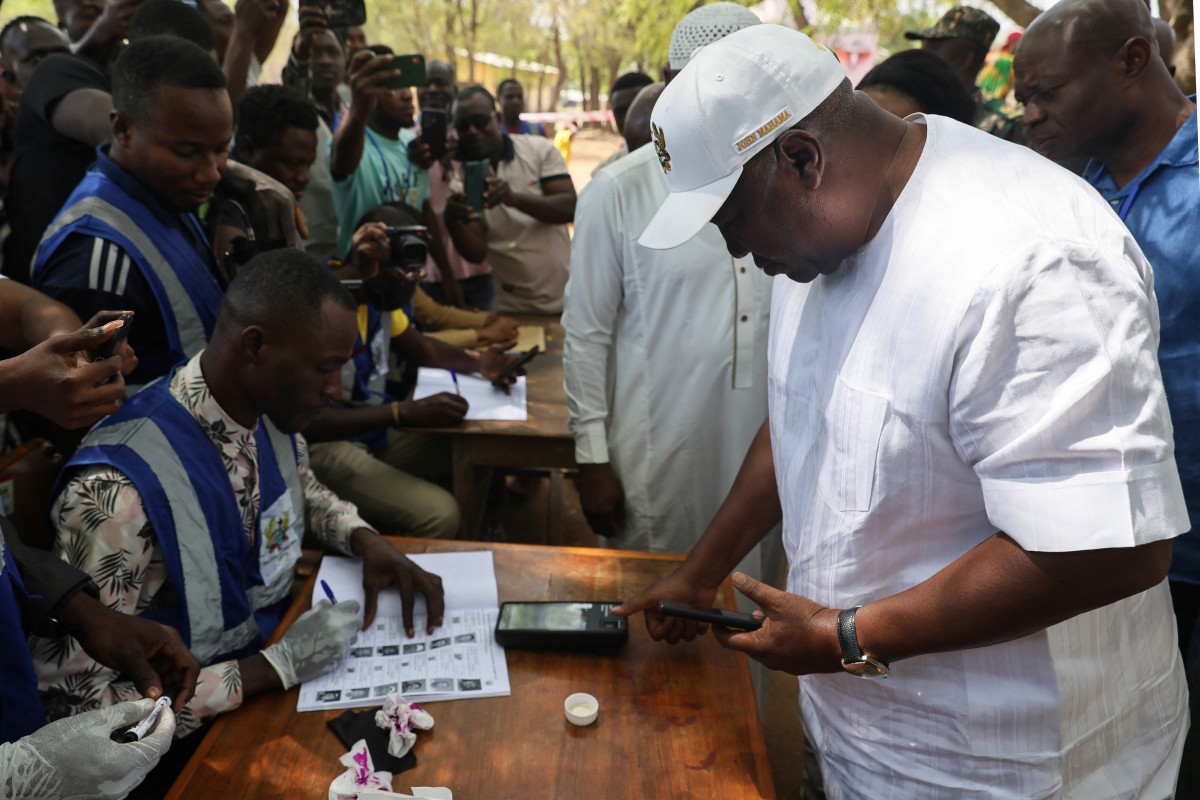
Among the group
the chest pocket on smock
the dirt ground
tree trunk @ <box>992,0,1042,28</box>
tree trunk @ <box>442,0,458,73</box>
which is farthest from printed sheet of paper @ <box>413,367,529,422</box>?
tree trunk @ <box>442,0,458,73</box>

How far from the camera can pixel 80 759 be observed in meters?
1.05

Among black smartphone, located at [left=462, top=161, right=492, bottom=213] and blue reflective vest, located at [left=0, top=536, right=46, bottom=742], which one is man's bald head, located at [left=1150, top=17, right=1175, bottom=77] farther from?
blue reflective vest, located at [left=0, top=536, right=46, bottom=742]

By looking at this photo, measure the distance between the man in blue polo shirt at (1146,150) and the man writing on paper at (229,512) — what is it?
150cm

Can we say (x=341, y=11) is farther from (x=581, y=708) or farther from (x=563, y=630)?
(x=581, y=708)

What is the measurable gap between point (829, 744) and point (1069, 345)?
72cm

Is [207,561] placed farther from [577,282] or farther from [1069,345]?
[1069,345]

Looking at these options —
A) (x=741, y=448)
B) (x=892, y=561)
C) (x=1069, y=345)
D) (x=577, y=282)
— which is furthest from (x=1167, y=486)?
(x=577, y=282)

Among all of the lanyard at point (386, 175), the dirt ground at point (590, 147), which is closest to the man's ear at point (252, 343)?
the lanyard at point (386, 175)

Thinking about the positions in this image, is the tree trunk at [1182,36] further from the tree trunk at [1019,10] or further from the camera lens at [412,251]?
the camera lens at [412,251]

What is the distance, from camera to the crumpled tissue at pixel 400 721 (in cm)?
132

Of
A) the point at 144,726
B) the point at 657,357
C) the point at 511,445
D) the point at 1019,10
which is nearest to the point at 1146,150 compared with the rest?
the point at 657,357

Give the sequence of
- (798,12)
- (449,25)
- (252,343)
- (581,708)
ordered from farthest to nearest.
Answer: (449,25) < (798,12) < (252,343) < (581,708)

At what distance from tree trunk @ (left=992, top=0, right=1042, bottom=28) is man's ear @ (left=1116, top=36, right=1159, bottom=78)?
10.0 feet

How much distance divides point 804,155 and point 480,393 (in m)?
2.08
